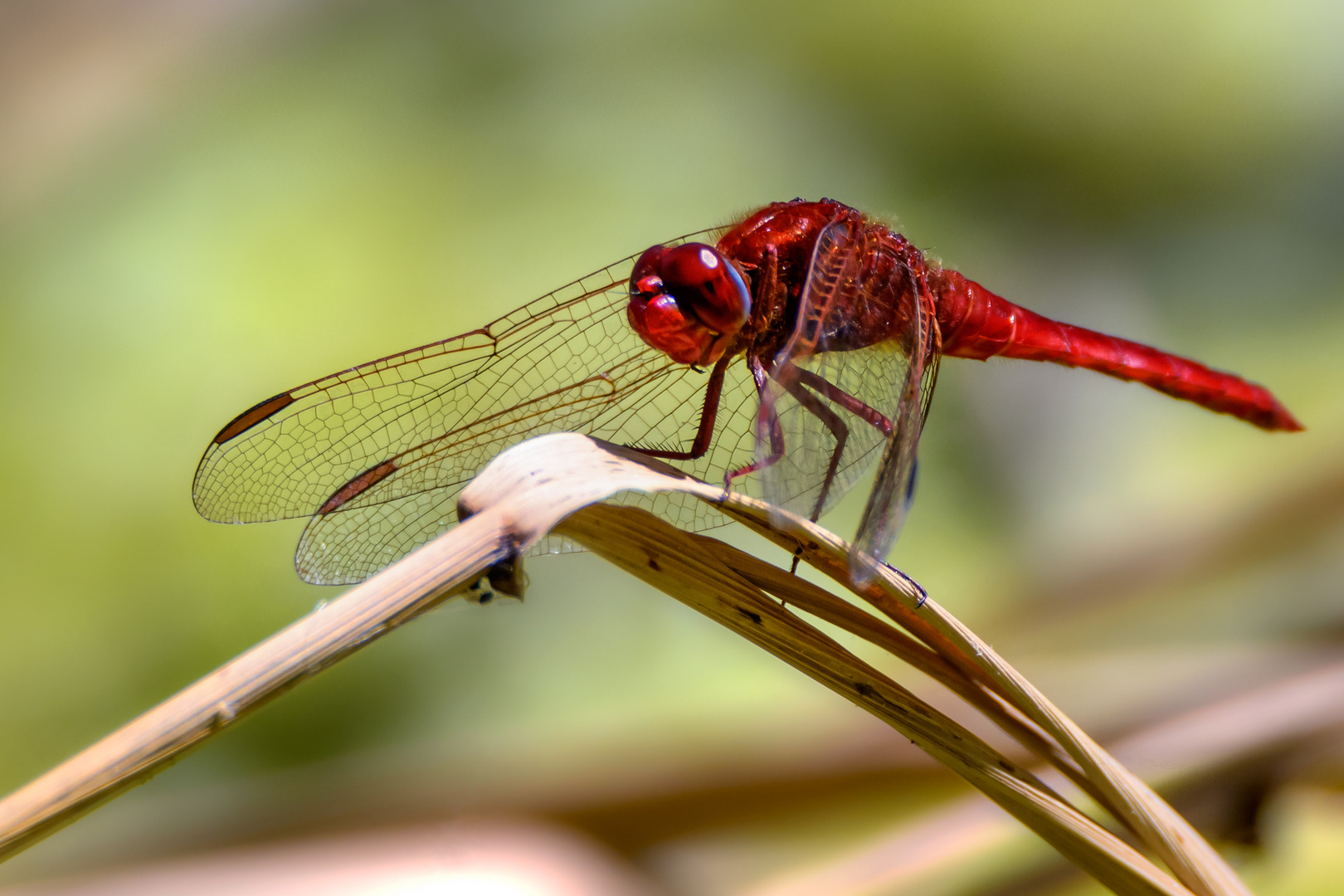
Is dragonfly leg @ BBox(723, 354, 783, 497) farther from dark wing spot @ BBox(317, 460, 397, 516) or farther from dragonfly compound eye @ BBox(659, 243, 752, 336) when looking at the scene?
dark wing spot @ BBox(317, 460, 397, 516)

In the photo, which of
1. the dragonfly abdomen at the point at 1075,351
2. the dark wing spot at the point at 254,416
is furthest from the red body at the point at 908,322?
the dark wing spot at the point at 254,416

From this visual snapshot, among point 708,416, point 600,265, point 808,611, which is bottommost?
point 808,611

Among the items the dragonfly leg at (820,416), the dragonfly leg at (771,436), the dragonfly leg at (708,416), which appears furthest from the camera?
the dragonfly leg at (708,416)

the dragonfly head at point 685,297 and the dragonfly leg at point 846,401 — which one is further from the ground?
the dragonfly head at point 685,297

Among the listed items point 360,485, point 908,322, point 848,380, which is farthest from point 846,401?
point 360,485

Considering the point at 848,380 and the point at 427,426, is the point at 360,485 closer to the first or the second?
the point at 427,426

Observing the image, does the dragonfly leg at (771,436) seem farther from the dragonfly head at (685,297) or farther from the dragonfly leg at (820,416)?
the dragonfly head at (685,297)

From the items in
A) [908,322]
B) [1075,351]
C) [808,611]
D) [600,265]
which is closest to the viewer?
[808,611]
